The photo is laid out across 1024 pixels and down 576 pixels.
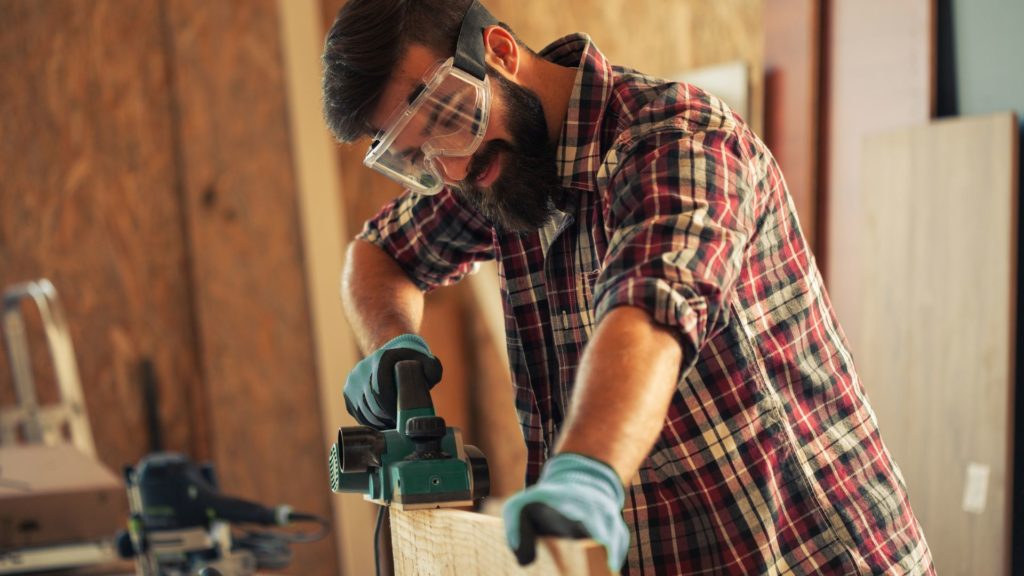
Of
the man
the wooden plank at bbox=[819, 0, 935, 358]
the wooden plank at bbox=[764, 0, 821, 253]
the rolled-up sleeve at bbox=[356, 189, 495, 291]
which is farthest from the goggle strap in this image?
the wooden plank at bbox=[764, 0, 821, 253]

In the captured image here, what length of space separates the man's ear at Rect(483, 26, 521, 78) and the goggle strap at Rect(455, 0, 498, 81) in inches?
0.7

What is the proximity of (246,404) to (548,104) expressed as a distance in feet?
9.15

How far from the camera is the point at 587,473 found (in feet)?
2.90

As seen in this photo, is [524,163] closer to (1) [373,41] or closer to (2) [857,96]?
(1) [373,41]

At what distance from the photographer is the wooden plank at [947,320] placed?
244cm

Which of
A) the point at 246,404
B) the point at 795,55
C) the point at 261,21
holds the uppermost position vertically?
the point at 261,21

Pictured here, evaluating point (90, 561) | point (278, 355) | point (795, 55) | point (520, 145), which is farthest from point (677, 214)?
point (278, 355)

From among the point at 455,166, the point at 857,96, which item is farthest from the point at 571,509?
the point at 857,96

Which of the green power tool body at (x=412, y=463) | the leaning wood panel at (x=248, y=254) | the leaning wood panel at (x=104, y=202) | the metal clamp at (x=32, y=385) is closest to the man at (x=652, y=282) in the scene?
the green power tool body at (x=412, y=463)

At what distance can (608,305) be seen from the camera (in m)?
1.01

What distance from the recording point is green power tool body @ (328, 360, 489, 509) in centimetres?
122

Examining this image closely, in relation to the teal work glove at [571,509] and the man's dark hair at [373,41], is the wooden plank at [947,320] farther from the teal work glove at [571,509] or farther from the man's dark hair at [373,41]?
the teal work glove at [571,509]

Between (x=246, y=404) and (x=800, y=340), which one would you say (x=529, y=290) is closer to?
(x=800, y=340)

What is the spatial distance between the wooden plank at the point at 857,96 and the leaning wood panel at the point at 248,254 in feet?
6.72
